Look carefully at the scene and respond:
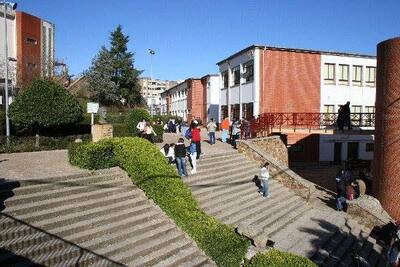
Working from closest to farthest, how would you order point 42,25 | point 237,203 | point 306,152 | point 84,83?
point 237,203, point 306,152, point 84,83, point 42,25

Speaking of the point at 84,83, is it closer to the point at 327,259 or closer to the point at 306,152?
the point at 306,152

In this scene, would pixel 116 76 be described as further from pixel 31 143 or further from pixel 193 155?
pixel 193 155

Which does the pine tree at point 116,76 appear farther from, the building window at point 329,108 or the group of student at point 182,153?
the group of student at point 182,153

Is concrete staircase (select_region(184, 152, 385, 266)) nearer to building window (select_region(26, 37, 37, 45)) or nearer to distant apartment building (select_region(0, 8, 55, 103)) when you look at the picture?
distant apartment building (select_region(0, 8, 55, 103))

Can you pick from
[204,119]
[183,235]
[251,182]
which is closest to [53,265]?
[183,235]

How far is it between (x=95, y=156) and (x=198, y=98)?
32525 mm

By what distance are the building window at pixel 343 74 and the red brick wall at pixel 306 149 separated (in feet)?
17.9

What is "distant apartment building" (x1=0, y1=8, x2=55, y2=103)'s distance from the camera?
41656 millimetres

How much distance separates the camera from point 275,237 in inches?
516

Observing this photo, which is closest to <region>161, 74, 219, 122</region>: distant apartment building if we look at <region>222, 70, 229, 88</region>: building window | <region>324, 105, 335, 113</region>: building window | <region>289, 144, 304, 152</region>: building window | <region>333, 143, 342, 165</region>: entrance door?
<region>222, 70, 229, 88</region>: building window

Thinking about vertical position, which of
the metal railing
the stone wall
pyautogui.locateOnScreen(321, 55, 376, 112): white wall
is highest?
pyautogui.locateOnScreen(321, 55, 376, 112): white wall

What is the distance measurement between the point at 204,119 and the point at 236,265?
115ft

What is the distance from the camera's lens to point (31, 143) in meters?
20.5

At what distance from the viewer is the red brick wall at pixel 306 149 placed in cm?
3025
